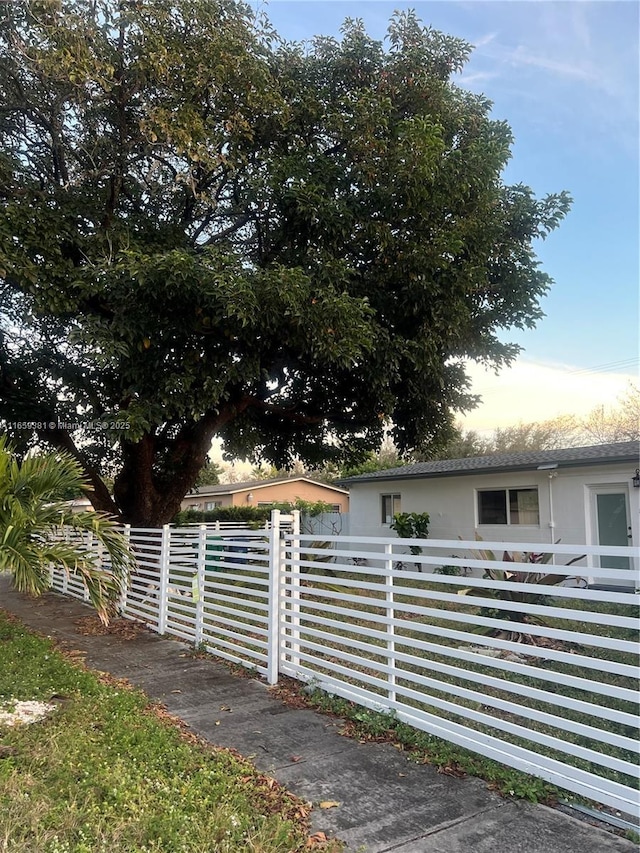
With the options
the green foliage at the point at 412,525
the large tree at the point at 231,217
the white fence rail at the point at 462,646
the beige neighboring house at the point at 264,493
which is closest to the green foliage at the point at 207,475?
Result: the beige neighboring house at the point at 264,493

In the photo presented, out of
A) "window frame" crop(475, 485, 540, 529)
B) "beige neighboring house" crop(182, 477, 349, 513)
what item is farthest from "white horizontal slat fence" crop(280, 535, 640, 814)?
"beige neighboring house" crop(182, 477, 349, 513)

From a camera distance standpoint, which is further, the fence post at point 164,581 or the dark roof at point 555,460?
the dark roof at point 555,460

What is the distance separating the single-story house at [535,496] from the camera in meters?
11.0

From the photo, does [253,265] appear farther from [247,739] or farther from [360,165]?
[247,739]

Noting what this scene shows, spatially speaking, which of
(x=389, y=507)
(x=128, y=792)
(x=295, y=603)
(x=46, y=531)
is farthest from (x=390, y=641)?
(x=389, y=507)

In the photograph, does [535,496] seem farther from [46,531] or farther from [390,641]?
[46,531]

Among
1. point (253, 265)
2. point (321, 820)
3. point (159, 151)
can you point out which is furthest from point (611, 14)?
point (321, 820)

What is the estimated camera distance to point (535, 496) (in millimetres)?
12422

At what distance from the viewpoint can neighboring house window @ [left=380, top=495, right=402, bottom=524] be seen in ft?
52.9

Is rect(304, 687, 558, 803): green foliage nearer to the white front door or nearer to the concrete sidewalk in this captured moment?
the concrete sidewalk

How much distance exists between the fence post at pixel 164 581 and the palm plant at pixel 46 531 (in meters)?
1.91

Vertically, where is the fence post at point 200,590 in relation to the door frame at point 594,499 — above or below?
below

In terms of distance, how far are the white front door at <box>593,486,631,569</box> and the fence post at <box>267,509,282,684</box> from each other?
7985 mm

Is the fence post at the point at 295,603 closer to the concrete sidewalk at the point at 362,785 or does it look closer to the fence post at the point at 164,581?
the concrete sidewalk at the point at 362,785
